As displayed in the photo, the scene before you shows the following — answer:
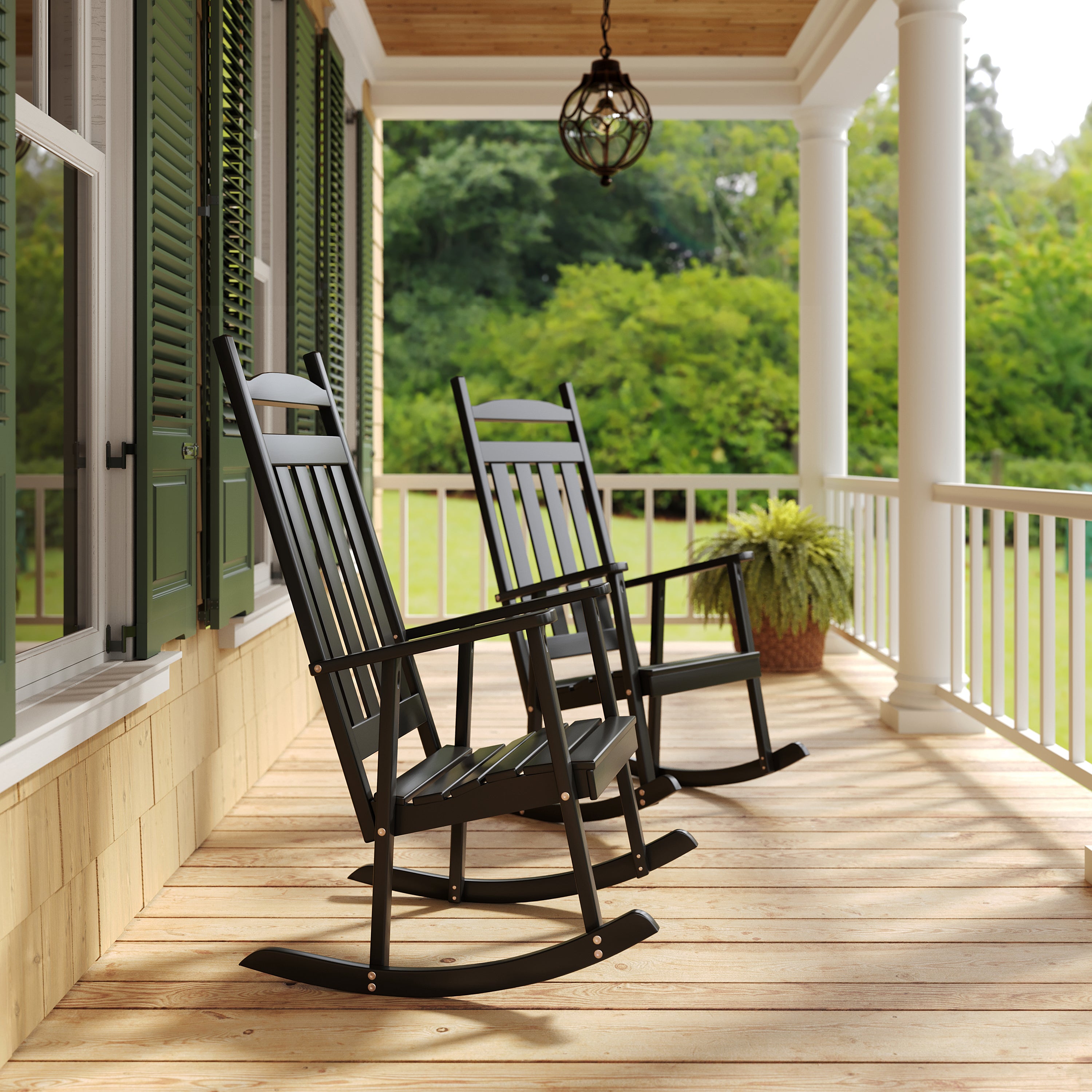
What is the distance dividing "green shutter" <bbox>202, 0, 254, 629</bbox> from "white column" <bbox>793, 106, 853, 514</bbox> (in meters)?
3.10

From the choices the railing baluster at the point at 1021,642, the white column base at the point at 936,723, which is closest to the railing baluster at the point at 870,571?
the white column base at the point at 936,723

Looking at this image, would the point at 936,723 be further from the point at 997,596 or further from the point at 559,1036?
the point at 559,1036

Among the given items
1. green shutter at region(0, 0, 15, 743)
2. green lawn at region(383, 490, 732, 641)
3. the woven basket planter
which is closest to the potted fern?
the woven basket planter

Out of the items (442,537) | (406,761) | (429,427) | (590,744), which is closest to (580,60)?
(442,537)

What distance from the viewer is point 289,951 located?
1969 mm

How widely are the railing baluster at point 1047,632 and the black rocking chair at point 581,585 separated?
639 mm

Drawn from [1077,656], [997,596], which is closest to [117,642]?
[1077,656]

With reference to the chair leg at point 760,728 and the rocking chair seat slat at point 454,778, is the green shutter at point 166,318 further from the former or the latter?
the chair leg at point 760,728

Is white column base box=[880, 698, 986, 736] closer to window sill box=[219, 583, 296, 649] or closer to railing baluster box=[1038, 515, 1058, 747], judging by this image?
railing baluster box=[1038, 515, 1058, 747]

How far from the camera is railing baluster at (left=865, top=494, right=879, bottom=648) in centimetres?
464

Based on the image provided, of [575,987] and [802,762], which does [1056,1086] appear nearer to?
[575,987]

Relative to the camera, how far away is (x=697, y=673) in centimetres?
285

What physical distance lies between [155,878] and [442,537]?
3516mm

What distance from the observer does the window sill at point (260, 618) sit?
2.87 meters
